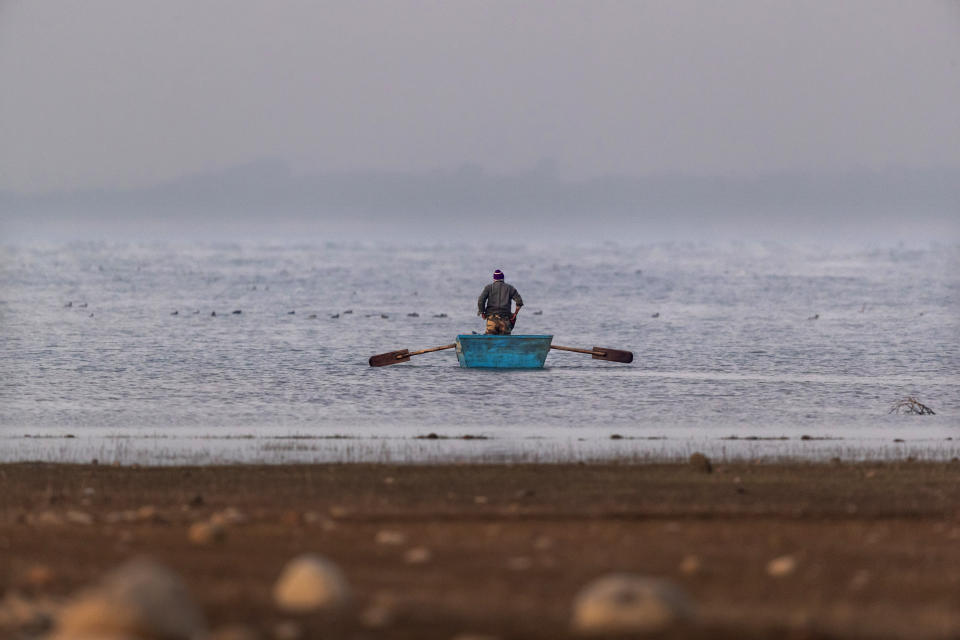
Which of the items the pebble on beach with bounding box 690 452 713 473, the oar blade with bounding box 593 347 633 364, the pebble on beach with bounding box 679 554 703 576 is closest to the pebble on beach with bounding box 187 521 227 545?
the pebble on beach with bounding box 679 554 703 576

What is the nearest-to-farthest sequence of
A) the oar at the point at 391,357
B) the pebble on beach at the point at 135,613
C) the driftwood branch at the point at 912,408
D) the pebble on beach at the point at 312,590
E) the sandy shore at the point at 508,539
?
the pebble on beach at the point at 135,613 < the pebble on beach at the point at 312,590 < the sandy shore at the point at 508,539 < the driftwood branch at the point at 912,408 < the oar at the point at 391,357

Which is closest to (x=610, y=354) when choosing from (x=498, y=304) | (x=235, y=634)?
(x=498, y=304)

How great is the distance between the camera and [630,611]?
16.7 feet

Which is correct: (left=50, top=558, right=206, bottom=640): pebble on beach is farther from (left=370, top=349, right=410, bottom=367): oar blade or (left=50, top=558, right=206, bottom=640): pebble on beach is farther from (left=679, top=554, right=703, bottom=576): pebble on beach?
(left=370, top=349, right=410, bottom=367): oar blade

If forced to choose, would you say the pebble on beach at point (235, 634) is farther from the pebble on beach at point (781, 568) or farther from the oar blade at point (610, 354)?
the oar blade at point (610, 354)

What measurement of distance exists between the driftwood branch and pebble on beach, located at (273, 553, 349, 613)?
695 inches

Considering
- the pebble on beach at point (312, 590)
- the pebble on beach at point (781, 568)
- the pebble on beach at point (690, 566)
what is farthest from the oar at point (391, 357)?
the pebble on beach at point (312, 590)

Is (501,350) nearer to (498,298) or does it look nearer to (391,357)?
(498,298)

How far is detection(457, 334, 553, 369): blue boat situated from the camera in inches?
1134

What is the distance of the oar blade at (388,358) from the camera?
98.0ft

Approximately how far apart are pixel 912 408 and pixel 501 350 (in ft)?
32.4

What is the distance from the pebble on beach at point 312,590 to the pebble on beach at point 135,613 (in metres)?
0.83

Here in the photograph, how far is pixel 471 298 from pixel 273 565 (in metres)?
59.3

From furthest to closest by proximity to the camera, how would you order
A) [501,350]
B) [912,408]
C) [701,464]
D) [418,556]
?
1. [501,350]
2. [912,408]
3. [701,464]
4. [418,556]
